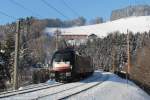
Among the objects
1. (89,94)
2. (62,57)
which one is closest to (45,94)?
(89,94)

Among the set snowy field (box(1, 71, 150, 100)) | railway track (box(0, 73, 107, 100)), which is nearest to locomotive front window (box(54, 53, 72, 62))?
snowy field (box(1, 71, 150, 100))

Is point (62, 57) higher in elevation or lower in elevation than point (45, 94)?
higher

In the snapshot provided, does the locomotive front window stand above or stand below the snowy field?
above

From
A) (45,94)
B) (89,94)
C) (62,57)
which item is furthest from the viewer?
(62,57)

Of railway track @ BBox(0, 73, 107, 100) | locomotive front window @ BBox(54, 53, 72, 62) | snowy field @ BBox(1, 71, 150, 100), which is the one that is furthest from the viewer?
locomotive front window @ BBox(54, 53, 72, 62)

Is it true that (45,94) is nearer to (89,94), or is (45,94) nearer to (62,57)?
(89,94)

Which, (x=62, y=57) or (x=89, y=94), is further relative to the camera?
(x=62, y=57)

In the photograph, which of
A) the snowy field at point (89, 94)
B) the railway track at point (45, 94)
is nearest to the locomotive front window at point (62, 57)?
→ the snowy field at point (89, 94)

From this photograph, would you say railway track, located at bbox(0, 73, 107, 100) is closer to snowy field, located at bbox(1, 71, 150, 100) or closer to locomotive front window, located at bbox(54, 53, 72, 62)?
snowy field, located at bbox(1, 71, 150, 100)

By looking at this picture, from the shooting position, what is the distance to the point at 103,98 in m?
22.8

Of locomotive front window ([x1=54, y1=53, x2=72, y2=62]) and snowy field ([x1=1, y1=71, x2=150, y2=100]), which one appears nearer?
snowy field ([x1=1, y1=71, x2=150, y2=100])

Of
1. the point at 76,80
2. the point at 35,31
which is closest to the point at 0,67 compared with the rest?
the point at 76,80

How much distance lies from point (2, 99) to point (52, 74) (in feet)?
62.4

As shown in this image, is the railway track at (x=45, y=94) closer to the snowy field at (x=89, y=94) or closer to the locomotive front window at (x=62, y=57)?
the snowy field at (x=89, y=94)
